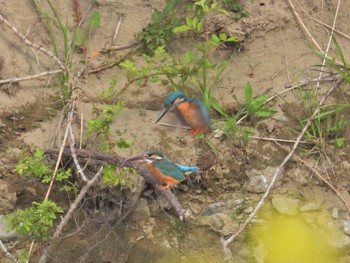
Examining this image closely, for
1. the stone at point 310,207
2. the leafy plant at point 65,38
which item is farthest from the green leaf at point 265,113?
the leafy plant at point 65,38

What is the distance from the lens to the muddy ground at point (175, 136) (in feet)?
13.9

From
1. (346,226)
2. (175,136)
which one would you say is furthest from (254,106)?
(346,226)

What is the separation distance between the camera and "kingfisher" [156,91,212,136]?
4.11m

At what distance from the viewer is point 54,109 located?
470 cm

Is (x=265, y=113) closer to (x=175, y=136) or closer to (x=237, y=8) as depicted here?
(x=175, y=136)

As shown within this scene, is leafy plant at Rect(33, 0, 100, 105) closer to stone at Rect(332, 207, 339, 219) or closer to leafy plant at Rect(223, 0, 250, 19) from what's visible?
leafy plant at Rect(223, 0, 250, 19)

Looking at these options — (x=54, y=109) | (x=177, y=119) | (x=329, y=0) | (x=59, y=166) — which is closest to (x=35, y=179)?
(x=59, y=166)

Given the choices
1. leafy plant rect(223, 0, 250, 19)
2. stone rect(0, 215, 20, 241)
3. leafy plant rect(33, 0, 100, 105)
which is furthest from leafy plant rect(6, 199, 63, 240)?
leafy plant rect(223, 0, 250, 19)

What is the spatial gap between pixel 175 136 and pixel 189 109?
566 millimetres

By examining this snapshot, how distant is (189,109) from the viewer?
4145 millimetres

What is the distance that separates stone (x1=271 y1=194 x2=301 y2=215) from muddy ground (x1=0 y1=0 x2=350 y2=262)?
0.02m

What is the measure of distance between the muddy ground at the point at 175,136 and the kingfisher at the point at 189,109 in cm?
39

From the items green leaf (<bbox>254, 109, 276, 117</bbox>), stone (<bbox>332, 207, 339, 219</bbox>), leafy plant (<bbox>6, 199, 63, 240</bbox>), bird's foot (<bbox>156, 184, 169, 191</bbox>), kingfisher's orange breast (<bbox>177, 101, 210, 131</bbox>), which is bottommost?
stone (<bbox>332, 207, 339, 219</bbox>)

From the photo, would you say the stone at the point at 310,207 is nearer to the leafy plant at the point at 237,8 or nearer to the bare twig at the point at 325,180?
the bare twig at the point at 325,180
